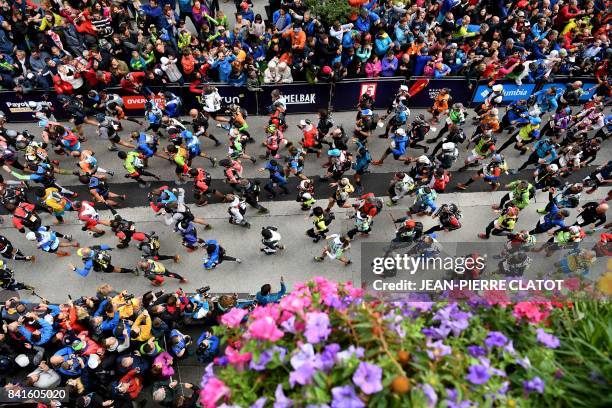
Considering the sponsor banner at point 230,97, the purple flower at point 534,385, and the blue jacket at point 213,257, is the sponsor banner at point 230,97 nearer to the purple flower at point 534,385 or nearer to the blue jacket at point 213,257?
the blue jacket at point 213,257

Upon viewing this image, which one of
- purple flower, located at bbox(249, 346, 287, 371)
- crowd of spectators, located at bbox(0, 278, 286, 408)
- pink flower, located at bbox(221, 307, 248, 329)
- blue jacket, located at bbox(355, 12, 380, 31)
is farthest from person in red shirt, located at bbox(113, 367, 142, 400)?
blue jacket, located at bbox(355, 12, 380, 31)

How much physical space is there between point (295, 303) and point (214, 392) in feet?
2.72

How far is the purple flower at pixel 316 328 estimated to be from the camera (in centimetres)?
302

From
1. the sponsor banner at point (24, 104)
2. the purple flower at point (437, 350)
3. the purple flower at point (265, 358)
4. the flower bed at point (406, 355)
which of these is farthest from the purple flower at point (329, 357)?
the sponsor banner at point (24, 104)

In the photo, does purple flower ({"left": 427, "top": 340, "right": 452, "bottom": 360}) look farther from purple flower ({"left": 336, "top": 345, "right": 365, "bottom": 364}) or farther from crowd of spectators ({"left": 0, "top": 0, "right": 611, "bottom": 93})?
crowd of spectators ({"left": 0, "top": 0, "right": 611, "bottom": 93})

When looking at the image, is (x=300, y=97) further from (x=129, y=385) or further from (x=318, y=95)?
(x=129, y=385)

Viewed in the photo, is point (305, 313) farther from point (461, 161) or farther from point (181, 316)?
point (461, 161)

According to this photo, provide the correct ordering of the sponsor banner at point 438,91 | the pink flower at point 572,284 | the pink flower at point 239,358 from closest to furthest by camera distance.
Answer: the pink flower at point 239,358 → the pink flower at point 572,284 → the sponsor banner at point 438,91

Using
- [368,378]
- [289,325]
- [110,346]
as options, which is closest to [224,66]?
[110,346]

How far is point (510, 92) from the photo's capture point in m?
13.2

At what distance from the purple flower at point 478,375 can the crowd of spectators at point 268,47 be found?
10144 millimetres

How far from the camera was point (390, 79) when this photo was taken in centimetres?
1245

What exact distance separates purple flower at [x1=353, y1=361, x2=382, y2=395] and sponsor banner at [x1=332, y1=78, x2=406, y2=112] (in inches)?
422

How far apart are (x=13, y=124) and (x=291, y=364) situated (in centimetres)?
1307
